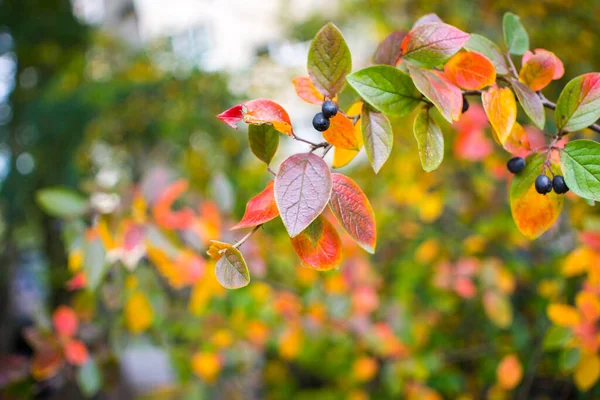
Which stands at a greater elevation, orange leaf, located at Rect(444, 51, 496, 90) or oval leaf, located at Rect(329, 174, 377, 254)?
orange leaf, located at Rect(444, 51, 496, 90)

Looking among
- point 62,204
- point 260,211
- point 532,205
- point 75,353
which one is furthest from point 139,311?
point 532,205

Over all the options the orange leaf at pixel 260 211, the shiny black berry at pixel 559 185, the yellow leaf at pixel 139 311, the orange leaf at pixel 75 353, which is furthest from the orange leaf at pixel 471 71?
the orange leaf at pixel 75 353

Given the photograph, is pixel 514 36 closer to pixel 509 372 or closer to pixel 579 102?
pixel 579 102

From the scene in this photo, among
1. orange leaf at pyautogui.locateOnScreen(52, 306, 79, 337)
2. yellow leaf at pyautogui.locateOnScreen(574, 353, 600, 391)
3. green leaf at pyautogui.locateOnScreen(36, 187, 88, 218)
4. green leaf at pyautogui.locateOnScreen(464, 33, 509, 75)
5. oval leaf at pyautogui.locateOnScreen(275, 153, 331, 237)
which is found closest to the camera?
oval leaf at pyautogui.locateOnScreen(275, 153, 331, 237)

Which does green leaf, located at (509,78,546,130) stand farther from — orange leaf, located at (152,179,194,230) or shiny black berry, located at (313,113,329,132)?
orange leaf, located at (152,179,194,230)

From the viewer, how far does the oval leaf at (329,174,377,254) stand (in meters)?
0.39

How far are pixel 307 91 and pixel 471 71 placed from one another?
6.0 inches

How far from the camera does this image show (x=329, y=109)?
389 millimetres

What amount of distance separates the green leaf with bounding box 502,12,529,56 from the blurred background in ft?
1.24

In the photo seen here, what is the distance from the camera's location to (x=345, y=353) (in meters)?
1.78

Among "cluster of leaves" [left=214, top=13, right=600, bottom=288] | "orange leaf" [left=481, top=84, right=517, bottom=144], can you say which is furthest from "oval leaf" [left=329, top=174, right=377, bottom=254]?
"orange leaf" [left=481, top=84, right=517, bottom=144]

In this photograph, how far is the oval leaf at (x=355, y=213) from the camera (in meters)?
0.39

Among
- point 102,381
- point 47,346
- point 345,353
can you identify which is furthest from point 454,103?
point 345,353

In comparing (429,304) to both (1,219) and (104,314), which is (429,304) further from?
(1,219)
